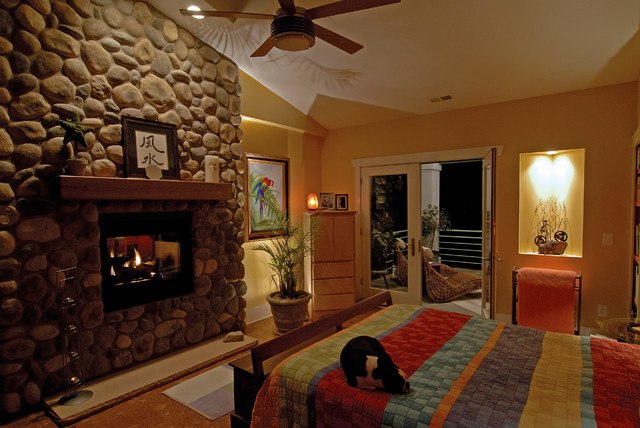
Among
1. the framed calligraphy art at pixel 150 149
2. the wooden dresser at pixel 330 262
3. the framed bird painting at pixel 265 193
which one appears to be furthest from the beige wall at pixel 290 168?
the framed calligraphy art at pixel 150 149

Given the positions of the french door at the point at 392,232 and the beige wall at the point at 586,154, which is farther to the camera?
the french door at the point at 392,232

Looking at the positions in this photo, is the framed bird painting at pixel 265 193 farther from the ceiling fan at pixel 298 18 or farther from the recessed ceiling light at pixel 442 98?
the ceiling fan at pixel 298 18

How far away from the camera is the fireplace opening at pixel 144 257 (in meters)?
2.95

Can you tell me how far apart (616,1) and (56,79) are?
3816mm

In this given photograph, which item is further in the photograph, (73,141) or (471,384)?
(73,141)

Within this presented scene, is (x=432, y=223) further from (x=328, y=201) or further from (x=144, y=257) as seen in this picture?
(x=144, y=257)

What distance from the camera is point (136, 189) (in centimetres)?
291

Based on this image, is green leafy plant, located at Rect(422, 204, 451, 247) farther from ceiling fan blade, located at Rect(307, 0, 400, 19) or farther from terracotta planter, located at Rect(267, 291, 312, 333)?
ceiling fan blade, located at Rect(307, 0, 400, 19)

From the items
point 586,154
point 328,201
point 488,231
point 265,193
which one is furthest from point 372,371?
point 328,201

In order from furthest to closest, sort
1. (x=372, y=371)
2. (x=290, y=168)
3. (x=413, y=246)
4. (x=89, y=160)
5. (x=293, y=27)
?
(x=290, y=168), (x=413, y=246), (x=89, y=160), (x=293, y=27), (x=372, y=371)

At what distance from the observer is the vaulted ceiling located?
263 centimetres

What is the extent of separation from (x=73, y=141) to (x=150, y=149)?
60 centimetres

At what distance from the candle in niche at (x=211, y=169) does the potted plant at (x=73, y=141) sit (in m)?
1.05

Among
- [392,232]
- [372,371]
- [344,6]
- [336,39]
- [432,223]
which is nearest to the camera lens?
[372,371]
